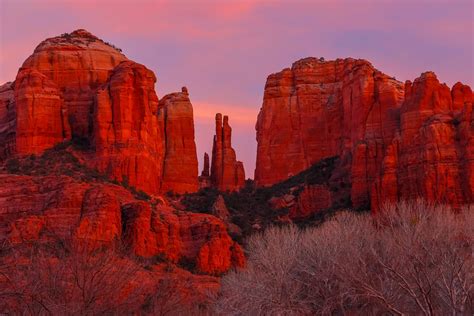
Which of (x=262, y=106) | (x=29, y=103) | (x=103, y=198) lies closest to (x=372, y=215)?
(x=103, y=198)

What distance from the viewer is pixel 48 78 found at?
320 feet

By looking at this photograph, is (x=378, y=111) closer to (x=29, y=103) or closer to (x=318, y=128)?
(x=318, y=128)

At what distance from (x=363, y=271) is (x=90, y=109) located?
45.2m

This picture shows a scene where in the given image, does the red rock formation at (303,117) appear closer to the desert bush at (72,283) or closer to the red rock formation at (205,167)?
the red rock formation at (205,167)

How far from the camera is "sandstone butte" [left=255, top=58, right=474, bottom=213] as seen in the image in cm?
8819

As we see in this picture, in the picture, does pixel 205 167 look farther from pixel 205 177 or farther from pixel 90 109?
pixel 90 109

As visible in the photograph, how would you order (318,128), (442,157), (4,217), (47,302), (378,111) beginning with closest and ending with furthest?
(47,302), (4,217), (442,157), (378,111), (318,128)

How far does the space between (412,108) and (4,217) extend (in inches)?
1629

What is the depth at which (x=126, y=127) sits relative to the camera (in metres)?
93.9

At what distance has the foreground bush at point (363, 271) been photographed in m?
55.2

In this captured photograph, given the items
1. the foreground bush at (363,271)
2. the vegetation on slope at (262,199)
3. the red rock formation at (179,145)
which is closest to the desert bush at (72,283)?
the foreground bush at (363,271)

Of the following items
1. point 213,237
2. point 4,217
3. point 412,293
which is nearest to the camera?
point 412,293

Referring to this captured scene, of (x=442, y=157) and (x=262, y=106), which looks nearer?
(x=442, y=157)

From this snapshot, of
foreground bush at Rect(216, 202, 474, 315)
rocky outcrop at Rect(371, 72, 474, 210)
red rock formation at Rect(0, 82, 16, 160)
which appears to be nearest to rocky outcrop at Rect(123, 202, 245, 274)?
foreground bush at Rect(216, 202, 474, 315)
